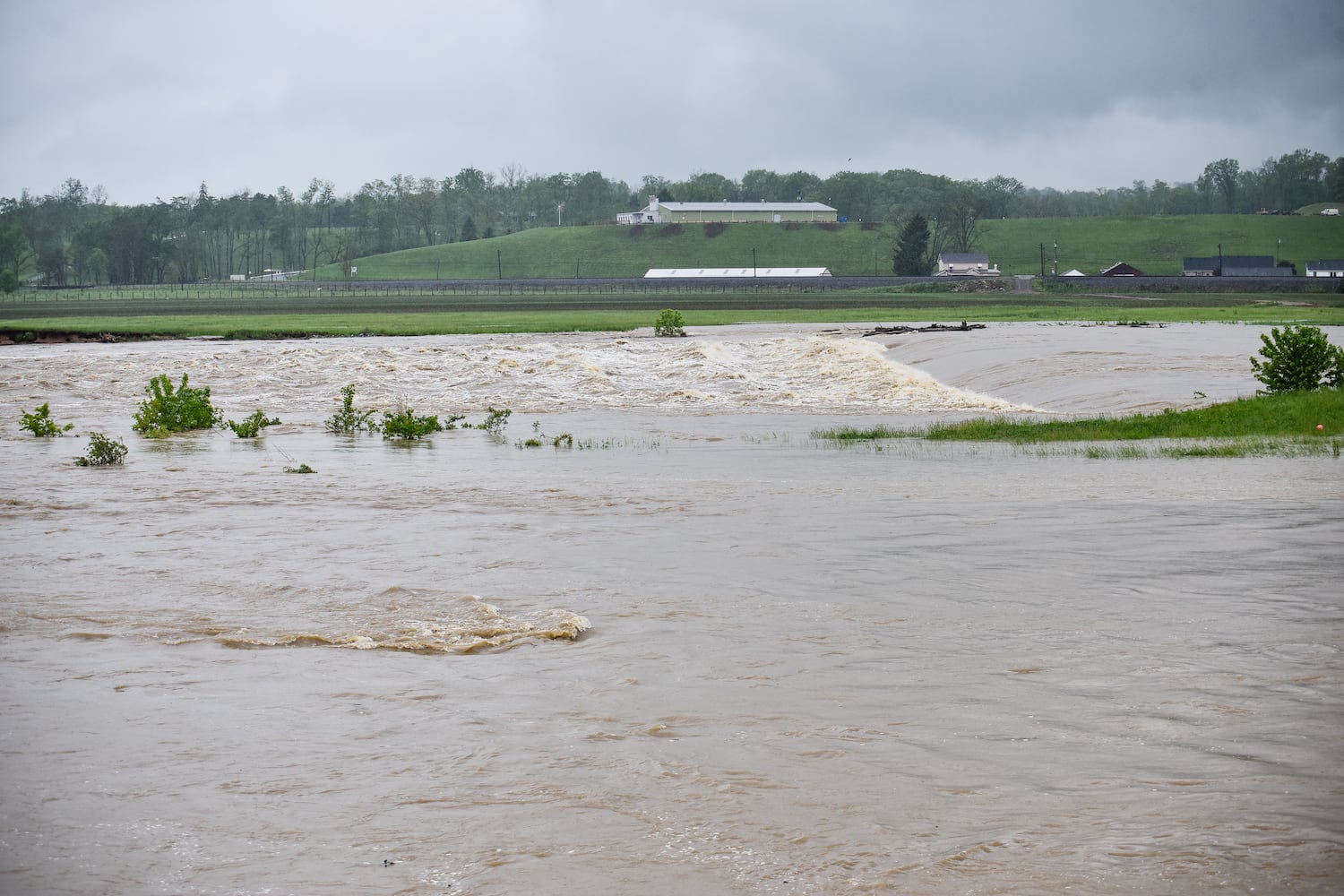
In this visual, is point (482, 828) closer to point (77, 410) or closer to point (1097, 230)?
point (77, 410)

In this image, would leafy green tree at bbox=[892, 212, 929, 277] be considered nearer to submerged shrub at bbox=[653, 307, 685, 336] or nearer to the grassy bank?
submerged shrub at bbox=[653, 307, 685, 336]

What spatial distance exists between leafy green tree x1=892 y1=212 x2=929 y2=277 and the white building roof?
39.8 ft

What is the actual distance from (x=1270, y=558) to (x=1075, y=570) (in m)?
2.14

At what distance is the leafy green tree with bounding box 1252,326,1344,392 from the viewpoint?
1011 inches

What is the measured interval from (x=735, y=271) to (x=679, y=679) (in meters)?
162

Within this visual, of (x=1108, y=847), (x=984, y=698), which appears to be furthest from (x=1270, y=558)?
(x=1108, y=847)

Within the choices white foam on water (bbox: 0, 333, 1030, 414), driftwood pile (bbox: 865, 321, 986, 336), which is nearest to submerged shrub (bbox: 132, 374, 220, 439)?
white foam on water (bbox: 0, 333, 1030, 414)

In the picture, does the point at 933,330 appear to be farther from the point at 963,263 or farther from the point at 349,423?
the point at 963,263

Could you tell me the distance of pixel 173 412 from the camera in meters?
28.3

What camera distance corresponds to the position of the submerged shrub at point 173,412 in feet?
91.9

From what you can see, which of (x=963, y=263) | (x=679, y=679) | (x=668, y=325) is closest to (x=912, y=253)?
(x=963, y=263)

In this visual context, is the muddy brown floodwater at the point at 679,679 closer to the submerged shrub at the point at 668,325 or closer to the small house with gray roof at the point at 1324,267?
the submerged shrub at the point at 668,325

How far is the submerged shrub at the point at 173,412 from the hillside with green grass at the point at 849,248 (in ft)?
478

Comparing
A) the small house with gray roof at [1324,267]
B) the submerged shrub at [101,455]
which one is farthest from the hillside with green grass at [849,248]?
the submerged shrub at [101,455]
